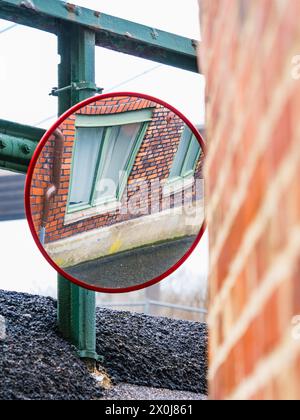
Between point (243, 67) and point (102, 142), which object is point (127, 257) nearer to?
point (102, 142)

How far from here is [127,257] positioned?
530cm

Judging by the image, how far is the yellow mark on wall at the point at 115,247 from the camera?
5246 mm

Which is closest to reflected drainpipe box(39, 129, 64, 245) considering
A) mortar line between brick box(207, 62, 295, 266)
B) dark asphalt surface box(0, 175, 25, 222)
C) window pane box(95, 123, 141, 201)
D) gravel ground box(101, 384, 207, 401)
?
window pane box(95, 123, 141, 201)

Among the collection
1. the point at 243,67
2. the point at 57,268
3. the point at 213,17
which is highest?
the point at 213,17

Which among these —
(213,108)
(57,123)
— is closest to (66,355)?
(57,123)

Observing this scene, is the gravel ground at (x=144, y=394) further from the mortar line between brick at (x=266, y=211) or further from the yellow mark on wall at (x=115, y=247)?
the mortar line between brick at (x=266, y=211)

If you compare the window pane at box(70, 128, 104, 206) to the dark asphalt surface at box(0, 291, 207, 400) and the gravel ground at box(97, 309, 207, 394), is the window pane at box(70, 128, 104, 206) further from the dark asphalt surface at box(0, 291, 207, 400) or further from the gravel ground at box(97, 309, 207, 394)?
the gravel ground at box(97, 309, 207, 394)

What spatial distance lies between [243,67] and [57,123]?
335 cm

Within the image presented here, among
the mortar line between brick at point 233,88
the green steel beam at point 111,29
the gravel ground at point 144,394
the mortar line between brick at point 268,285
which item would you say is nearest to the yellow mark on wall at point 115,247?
the gravel ground at point 144,394

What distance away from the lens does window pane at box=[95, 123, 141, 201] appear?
5.20 meters

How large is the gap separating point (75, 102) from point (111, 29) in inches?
25.9

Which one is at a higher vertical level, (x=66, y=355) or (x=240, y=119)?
(x=240, y=119)
